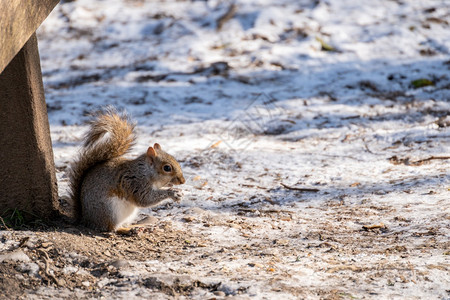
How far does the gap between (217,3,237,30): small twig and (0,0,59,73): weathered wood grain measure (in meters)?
5.50

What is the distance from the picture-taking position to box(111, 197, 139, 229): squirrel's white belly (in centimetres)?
302

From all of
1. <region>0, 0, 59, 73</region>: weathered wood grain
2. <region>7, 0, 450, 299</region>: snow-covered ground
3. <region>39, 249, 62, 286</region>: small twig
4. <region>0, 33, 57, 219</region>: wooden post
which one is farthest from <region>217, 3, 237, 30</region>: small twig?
<region>39, 249, 62, 286</region>: small twig

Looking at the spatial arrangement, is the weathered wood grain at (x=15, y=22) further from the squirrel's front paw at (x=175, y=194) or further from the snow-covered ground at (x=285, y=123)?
the squirrel's front paw at (x=175, y=194)

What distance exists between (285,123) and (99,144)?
2.65 meters

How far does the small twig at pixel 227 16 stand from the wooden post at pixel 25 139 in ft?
16.8

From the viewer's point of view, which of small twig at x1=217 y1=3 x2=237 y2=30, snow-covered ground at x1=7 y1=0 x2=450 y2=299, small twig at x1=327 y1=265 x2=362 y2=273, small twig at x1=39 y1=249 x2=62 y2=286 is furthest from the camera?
small twig at x1=217 y1=3 x2=237 y2=30

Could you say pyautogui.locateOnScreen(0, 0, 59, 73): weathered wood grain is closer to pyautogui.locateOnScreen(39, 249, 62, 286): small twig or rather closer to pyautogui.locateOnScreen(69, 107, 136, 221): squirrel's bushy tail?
pyautogui.locateOnScreen(69, 107, 136, 221): squirrel's bushy tail

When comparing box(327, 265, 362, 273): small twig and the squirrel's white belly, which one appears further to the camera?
the squirrel's white belly

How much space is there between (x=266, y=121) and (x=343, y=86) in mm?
1218

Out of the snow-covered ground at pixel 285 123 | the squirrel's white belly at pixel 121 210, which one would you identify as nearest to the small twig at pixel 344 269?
the snow-covered ground at pixel 285 123

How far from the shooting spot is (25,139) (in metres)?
2.79

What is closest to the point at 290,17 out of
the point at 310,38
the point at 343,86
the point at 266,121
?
the point at 310,38

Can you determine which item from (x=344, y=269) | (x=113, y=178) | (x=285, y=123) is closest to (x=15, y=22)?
(x=113, y=178)

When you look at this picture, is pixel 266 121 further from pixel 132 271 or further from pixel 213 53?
pixel 132 271
